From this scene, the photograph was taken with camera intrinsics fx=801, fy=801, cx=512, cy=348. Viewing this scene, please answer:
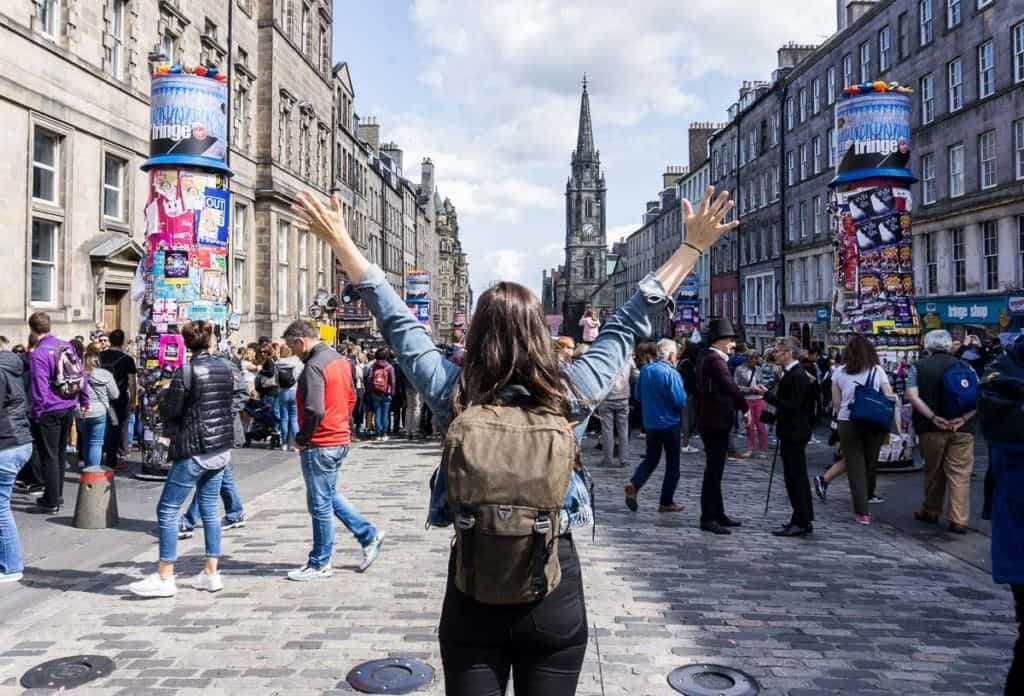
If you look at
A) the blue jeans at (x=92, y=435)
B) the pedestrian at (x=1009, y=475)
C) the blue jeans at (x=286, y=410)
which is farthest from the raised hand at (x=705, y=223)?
the blue jeans at (x=286, y=410)

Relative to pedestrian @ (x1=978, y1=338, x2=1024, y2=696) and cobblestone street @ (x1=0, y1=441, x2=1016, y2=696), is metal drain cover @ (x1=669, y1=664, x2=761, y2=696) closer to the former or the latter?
cobblestone street @ (x1=0, y1=441, x2=1016, y2=696)

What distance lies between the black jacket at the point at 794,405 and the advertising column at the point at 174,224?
798 centimetres

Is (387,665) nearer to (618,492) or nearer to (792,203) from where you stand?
(618,492)

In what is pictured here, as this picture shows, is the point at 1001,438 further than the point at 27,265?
No

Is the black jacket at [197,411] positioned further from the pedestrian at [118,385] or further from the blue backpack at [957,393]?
the blue backpack at [957,393]

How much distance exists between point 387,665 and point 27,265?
50.9 feet

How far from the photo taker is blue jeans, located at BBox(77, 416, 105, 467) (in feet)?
33.3

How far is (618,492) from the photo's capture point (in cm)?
1052

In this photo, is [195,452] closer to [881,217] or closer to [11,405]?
[11,405]

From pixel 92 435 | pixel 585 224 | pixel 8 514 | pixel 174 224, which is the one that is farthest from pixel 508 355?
pixel 585 224

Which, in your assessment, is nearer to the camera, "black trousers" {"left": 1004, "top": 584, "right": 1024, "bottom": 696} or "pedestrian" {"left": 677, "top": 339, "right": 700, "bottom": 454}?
"black trousers" {"left": 1004, "top": 584, "right": 1024, "bottom": 696}

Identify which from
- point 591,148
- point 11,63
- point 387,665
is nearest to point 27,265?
point 11,63

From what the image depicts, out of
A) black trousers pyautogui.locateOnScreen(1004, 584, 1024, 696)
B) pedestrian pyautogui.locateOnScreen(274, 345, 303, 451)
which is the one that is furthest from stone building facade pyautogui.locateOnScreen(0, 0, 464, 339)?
black trousers pyautogui.locateOnScreen(1004, 584, 1024, 696)

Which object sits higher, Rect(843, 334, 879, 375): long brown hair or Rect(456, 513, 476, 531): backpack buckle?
Rect(843, 334, 879, 375): long brown hair
